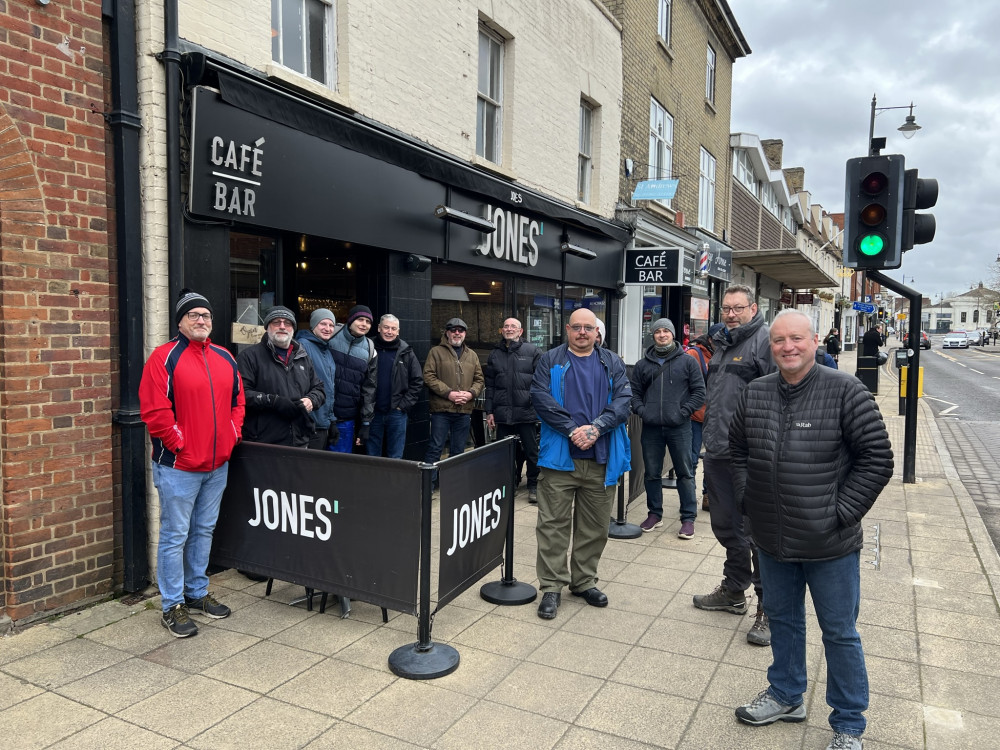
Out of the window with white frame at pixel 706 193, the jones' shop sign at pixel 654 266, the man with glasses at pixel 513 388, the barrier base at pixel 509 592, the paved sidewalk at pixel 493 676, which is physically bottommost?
the paved sidewalk at pixel 493 676

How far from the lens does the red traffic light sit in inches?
255

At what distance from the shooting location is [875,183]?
256 inches

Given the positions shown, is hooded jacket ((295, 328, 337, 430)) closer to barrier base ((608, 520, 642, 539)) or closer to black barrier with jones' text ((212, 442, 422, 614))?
black barrier with jones' text ((212, 442, 422, 614))

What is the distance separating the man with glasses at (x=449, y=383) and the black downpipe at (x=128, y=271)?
303 centimetres

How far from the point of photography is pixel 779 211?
3173 centimetres

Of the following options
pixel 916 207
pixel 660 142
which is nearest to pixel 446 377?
pixel 916 207

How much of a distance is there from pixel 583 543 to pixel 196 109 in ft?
12.7

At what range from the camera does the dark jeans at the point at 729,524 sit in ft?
14.8

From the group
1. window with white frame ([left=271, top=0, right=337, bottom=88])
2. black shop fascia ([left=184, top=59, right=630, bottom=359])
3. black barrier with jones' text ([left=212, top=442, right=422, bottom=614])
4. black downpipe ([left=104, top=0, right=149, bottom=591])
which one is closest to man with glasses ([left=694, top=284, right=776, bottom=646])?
black barrier with jones' text ([left=212, top=442, right=422, bottom=614])

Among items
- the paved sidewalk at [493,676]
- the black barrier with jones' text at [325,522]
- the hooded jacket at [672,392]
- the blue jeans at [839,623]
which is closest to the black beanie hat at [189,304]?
the black barrier with jones' text at [325,522]

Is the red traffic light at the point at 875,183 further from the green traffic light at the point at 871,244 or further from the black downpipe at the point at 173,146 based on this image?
the black downpipe at the point at 173,146

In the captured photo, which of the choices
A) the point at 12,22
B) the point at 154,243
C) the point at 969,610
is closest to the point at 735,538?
the point at 969,610

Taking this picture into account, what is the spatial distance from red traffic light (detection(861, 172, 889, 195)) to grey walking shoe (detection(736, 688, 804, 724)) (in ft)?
16.3

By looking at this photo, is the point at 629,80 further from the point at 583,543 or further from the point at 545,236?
the point at 583,543
